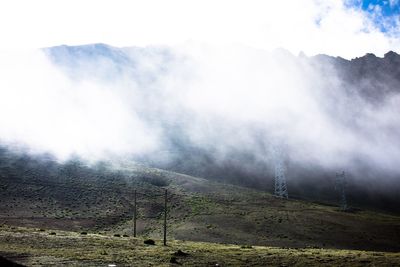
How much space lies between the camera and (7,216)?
237 feet

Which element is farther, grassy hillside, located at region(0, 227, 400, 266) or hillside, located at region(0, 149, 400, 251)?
hillside, located at region(0, 149, 400, 251)

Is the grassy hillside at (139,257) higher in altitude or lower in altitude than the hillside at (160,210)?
lower

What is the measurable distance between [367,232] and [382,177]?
99946 millimetres

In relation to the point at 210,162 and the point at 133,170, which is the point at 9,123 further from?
the point at 210,162

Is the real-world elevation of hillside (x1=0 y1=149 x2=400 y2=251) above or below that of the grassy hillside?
above

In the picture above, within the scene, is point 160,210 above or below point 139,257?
above

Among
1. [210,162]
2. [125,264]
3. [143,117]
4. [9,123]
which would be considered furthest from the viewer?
[143,117]

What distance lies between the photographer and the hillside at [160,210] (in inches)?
2739

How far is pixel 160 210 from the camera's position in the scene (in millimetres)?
84625

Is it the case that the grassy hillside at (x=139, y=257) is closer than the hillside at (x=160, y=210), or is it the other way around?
the grassy hillside at (x=139, y=257)

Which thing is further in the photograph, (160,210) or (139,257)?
(160,210)

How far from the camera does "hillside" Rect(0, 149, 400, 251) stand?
69.6 m

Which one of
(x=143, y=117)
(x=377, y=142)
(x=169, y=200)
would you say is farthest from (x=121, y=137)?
(x=377, y=142)

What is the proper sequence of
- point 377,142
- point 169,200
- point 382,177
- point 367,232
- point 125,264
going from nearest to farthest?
point 125,264 < point 367,232 < point 169,200 < point 382,177 < point 377,142
